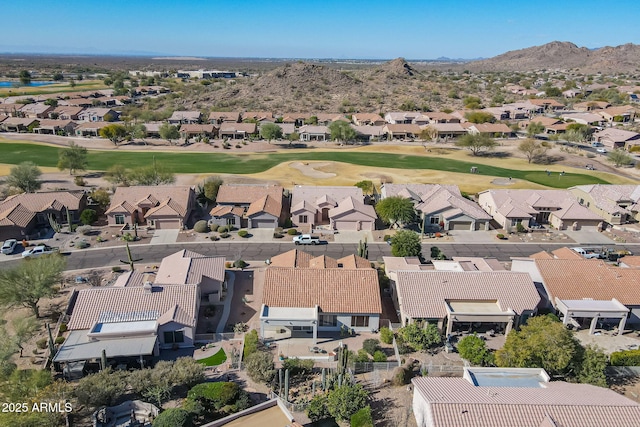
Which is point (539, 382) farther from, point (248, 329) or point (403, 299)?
point (248, 329)

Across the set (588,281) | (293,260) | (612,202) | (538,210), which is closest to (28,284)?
(293,260)

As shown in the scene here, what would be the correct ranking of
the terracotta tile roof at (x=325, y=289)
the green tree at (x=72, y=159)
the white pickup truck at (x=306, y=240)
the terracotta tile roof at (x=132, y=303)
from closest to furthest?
the terracotta tile roof at (x=132, y=303) < the terracotta tile roof at (x=325, y=289) < the white pickup truck at (x=306, y=240) < the green tree at (x=72, y=159)

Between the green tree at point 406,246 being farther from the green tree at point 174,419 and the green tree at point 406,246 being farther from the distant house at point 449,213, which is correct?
A: the green tree at point 174,419

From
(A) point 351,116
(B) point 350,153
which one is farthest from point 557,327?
(A) point 351,116

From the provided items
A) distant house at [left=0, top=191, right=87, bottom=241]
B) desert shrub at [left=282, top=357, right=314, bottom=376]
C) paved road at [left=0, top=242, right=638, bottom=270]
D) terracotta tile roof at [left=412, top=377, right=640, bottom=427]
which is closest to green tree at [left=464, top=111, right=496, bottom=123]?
paved road at [left=0, top=242, right=638, bottom=270]

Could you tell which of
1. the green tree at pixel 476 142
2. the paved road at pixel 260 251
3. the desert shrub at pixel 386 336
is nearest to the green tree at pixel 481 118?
the green tree at pixel 476 142

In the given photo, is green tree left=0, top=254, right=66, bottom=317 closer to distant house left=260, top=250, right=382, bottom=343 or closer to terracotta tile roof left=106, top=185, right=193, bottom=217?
distant house left=260, top=250, right=382, bottom=343
